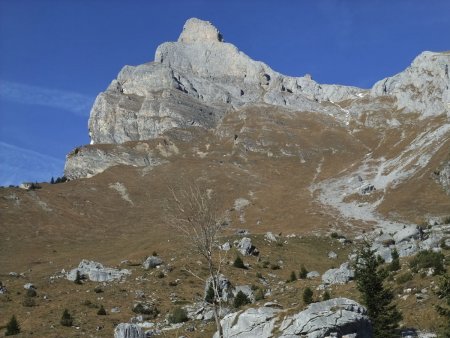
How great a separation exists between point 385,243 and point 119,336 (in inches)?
1482

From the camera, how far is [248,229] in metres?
109

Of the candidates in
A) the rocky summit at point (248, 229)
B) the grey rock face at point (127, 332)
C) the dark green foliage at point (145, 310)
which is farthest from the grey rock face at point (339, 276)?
the grey rock face at point (127, 332)

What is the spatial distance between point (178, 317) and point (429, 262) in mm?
18723

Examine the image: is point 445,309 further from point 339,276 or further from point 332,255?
point 332,255

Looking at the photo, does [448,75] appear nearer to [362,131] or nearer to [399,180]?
[362,131]

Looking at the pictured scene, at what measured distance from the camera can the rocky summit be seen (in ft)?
110

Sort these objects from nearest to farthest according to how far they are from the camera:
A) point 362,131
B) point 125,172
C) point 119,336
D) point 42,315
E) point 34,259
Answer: point 119,336
point 42,315
point 34,259
point 125,172
point 362,131

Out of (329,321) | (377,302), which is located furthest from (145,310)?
(329,321)

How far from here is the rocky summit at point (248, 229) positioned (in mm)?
33500

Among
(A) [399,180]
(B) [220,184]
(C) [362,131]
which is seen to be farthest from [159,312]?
(C) [362,131]

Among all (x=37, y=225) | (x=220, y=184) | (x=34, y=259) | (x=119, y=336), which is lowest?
(x=119, y=336)

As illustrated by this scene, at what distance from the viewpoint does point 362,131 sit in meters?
195

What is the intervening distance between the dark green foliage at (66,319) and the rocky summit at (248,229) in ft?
1.67

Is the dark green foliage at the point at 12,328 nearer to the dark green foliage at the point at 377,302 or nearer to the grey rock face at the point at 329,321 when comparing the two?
the grey rock face at the point at 329,321
